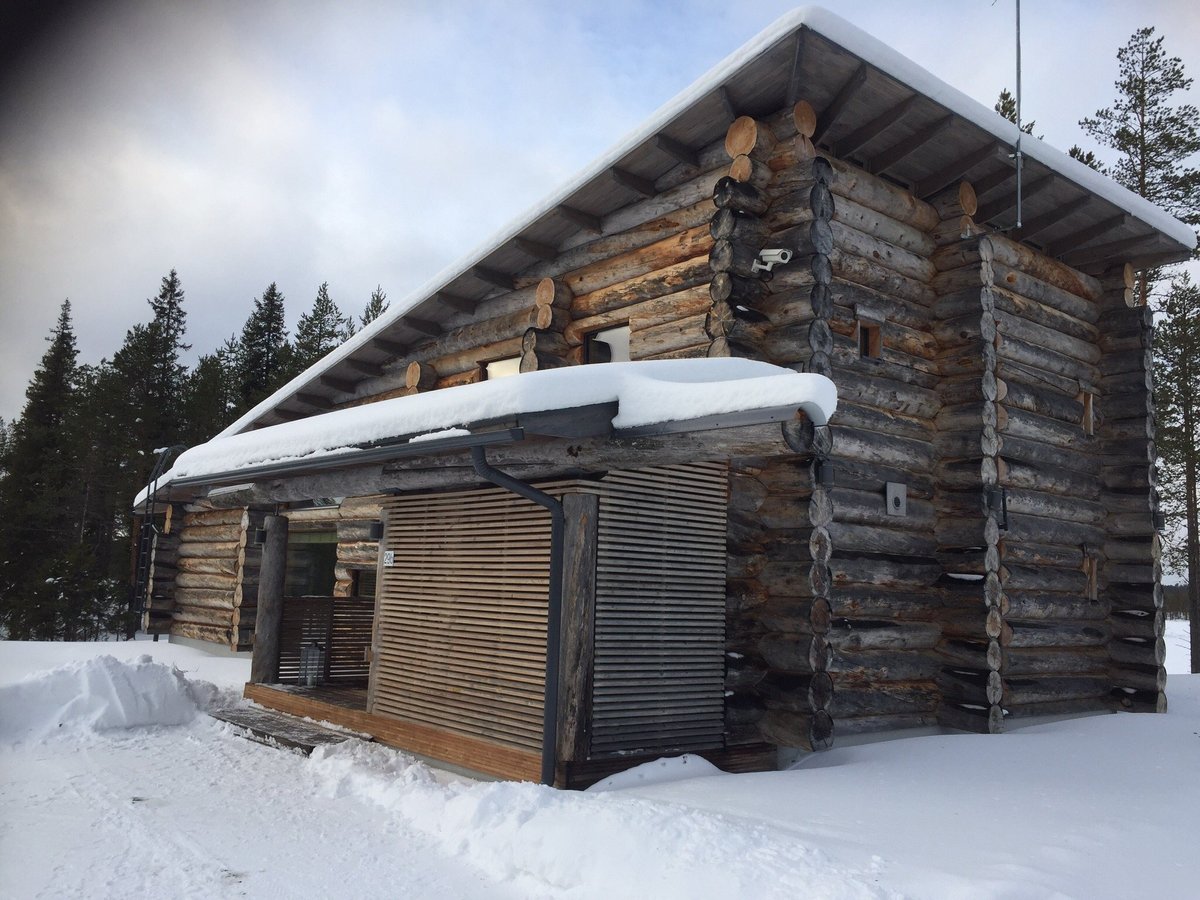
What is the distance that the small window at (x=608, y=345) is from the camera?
10348 millimetres

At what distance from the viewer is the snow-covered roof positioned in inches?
227

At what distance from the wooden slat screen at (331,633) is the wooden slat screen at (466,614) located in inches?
134

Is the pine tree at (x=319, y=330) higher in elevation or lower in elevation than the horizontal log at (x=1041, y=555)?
higher

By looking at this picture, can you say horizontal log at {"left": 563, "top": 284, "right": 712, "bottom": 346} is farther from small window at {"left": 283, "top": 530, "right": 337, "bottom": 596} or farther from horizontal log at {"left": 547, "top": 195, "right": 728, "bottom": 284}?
small window at {"left": 283, "top": 530, "right": 337, "bottom": 596}

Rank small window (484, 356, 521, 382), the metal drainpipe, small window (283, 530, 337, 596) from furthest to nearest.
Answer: small window (283, 530, 337, 596) → small window (484, 356, 521, 382) → the metal drainpipe

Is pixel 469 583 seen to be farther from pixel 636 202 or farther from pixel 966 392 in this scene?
pixel 966 392

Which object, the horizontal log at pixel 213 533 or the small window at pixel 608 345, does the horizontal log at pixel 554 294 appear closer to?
the small window at pixel 608 345

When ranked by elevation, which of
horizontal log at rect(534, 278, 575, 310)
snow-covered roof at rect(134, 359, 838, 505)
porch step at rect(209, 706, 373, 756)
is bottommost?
porch step at rect(209, 706, 373, 756)

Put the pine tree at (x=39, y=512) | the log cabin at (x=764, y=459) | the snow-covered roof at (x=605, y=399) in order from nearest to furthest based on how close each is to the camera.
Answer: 1. the snow-covered roof at (x=605, y=399)
2. the log cabin at (x=764, y=459)
3. the pine tree at (x=39, y=512)

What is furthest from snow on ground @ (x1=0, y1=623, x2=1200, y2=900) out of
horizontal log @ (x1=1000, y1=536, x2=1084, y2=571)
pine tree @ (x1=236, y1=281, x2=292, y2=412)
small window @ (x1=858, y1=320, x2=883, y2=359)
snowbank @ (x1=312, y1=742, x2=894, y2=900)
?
pine tree @ (x1=236, y1=281, x2=292, y2=412)

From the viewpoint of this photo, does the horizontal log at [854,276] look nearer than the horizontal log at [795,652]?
No

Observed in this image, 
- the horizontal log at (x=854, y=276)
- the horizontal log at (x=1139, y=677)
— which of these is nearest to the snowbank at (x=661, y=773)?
the horizontal log at (x=854, y=276)

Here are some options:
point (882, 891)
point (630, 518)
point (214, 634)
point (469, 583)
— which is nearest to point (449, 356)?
point (469, 583)

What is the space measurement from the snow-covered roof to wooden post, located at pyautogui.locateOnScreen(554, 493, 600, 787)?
1015 mm
